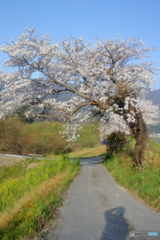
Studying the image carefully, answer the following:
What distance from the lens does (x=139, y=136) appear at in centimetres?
1314

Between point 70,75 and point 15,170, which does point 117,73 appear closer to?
point 70,75

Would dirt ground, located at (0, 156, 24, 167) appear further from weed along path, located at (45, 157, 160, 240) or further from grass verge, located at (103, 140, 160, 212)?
weed along path, located at (45, 157, 160, 240)

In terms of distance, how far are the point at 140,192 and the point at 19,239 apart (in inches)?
186

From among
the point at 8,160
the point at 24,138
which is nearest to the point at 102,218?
the point at 8,160

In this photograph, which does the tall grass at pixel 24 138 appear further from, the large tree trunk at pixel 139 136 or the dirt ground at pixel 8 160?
the large tree trunk at pixel 139 136

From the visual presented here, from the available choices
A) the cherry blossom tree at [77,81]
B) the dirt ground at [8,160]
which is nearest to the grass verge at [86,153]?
the dirt ground at [8,160]

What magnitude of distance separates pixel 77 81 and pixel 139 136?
17.1 ft

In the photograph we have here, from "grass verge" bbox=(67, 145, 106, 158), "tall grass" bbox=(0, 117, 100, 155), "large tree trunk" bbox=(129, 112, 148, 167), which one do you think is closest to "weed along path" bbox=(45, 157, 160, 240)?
"large tree trunk" bbox=(129, 112, 148, 167)

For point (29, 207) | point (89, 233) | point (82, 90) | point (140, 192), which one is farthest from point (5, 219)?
point (82, 90)

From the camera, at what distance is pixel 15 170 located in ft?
82.2

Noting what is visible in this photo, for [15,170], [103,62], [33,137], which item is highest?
[103,62]

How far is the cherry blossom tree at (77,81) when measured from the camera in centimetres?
1334

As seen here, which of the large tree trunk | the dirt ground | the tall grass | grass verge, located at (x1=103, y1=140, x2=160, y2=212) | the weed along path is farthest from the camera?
the tall grass

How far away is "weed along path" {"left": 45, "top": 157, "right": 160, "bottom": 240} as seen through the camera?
4.99 metres
